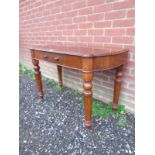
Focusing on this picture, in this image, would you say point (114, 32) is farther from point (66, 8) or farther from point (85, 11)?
point (66, 8)

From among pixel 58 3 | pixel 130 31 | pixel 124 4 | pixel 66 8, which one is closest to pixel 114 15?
pixel 124 4

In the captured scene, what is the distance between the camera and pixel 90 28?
194 cm

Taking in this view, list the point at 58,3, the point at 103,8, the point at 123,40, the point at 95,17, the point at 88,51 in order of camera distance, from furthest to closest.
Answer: the point at 58,3 → the point at 95,17 → the point at 103,8 → the point at 123,40 → the point at 88,51

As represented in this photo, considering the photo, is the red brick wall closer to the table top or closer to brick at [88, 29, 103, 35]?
brick at [88, 29, 103, 35]

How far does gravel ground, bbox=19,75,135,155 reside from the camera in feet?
4.72

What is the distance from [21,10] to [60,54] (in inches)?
99.0

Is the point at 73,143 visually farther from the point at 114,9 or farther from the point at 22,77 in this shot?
the point at 22,77

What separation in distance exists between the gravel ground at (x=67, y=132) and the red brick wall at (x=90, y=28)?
13.7 inches

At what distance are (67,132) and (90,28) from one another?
1.19 meters

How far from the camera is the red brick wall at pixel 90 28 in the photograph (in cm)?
162

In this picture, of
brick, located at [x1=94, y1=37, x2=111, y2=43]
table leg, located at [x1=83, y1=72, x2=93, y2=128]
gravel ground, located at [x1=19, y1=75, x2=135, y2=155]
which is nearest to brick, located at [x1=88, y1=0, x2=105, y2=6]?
brick, located at [x1=94, y1=37, x2=111, y2=43]

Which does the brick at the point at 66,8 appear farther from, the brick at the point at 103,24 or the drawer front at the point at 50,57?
the drawer front at the point at 50,57

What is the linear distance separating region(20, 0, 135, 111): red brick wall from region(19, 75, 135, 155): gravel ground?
0.35 metres

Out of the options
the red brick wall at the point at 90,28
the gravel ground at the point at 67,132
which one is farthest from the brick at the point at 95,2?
the gravel ground at the point at 67,132
